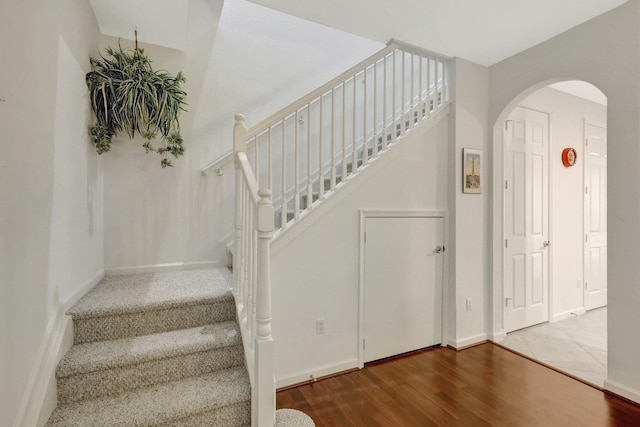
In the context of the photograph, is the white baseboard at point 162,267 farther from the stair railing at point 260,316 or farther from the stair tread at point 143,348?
the stair railing at point 260,316

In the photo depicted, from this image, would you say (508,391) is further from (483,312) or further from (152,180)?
(152,180)

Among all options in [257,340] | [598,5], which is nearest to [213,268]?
[257,340]

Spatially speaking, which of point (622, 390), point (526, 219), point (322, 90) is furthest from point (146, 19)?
point (622, 390)

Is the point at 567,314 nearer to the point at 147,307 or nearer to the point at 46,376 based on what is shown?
the point at 147,307

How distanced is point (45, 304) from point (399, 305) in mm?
2447

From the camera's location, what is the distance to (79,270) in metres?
2.00

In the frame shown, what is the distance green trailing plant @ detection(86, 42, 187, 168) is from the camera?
2191 mm

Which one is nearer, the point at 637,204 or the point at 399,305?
the point at 637,204

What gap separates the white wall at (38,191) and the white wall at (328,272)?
1244 millimetres

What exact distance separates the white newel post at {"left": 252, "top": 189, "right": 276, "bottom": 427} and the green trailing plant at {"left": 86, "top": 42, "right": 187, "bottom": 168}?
1423mm

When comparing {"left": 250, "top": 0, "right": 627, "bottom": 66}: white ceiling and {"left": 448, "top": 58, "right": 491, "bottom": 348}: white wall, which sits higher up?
{"left": 250, "top": 0, "right": 627, "bottom": 66}: white ceiling

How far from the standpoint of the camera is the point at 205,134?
2.83m

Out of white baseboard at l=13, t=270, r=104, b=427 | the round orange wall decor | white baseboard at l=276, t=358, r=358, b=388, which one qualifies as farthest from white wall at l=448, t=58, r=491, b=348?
white baseboard at l=13, t=270, r=104, b=427

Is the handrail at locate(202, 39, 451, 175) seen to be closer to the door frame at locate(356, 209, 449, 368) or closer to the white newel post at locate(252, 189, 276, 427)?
the white newel post at locate(252, 189, 276, 427)
